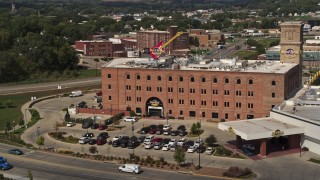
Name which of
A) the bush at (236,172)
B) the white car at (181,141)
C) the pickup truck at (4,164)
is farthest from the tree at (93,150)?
the bush at (236,172)

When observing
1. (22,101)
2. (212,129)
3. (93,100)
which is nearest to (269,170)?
(212,129)

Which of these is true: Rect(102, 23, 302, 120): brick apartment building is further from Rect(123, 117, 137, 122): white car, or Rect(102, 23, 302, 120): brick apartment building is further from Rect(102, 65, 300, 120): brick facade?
Rect(123, 117, 137, 122): white car

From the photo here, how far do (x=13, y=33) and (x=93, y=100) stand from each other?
9718 cm

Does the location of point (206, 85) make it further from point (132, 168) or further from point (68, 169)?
point (68, 169)

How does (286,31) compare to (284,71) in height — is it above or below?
above

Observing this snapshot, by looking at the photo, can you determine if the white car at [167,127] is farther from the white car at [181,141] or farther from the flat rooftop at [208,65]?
the flat rooftop at [208,65]

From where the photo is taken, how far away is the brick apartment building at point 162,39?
165m

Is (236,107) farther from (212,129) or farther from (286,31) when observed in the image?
(286,31)

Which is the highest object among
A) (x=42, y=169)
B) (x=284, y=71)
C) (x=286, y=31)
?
(x=286, y=31)

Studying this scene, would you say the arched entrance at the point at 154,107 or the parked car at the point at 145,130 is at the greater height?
the arched entrance at the point at 154,107

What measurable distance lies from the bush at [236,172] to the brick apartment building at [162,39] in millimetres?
113833

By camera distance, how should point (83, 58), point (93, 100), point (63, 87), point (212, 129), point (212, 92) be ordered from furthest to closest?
point (83, 58) → point (63, 87) → point (93, 100) → point (212, 92) → point (212, 129)

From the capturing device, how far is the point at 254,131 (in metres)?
56.9

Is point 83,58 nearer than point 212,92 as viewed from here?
No
